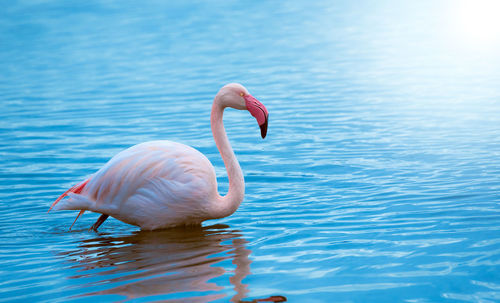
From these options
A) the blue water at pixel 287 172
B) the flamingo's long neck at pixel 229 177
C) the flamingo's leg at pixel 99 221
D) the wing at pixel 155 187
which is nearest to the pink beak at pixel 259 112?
the flamingo's long neck at pixel 229 177

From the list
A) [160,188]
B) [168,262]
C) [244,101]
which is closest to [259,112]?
[244,101]

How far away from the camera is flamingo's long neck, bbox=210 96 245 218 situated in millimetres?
6152

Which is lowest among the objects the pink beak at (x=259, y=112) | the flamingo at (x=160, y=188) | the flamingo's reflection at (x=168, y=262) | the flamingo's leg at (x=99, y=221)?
the flamingo's reflection at (x=168, y=262)

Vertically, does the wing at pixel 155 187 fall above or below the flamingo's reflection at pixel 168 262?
above

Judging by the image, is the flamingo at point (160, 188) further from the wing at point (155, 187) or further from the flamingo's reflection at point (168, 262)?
the flamingo's reflection at point (168, 262)

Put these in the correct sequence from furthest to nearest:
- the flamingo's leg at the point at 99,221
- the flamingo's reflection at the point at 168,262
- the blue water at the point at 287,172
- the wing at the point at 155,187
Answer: the flamingo's leg at the point at 99,221, the wing at the point at 155,187, the blue water at the point at 287,172, the flamingo's reflection at the point at 168,262

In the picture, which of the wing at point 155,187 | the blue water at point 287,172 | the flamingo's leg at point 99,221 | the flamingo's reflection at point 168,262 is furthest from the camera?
the flamingo's leg at point 99,221

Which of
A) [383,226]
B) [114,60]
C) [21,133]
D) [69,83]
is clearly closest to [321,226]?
[383,226]

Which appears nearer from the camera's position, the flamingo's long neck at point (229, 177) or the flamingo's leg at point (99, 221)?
the flamingo's long neck at point (229, 177)

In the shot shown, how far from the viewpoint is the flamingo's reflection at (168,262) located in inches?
185

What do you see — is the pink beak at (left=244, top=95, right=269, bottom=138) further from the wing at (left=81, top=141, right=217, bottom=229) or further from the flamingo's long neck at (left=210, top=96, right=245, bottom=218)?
the wing at (left=81, top=141, right=217, bottom=229)

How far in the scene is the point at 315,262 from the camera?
5148mm

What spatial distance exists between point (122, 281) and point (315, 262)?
53.8 inches

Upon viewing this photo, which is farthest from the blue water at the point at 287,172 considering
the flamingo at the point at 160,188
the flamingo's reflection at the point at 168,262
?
the flamingo at the point at 160,188
